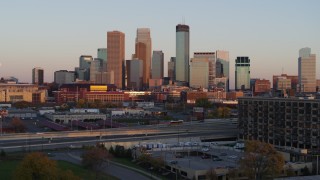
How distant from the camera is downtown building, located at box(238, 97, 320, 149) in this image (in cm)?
5253

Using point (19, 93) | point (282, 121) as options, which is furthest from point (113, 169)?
point (19, 93)

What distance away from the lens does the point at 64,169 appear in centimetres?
3681

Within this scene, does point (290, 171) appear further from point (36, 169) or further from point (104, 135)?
point (104, 135)

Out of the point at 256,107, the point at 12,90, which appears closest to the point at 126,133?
the point at 256,107

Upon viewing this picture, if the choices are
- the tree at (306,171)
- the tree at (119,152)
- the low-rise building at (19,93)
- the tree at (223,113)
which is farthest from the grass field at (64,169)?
the low-rise building at (19,93)

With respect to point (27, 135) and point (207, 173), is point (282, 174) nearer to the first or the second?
point (207, 173)

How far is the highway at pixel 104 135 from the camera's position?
53247 millimetres

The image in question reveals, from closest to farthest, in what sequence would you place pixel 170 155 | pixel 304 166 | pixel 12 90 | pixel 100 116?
1. pixel 304 166
2. pixel 170 155
3. pixel 100 116
4. pixel 12 90

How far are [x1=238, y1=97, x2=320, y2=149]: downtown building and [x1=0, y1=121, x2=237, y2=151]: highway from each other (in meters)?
5.40

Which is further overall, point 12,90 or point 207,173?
point 12,90

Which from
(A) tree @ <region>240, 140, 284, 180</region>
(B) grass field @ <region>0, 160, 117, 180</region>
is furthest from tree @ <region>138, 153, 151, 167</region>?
(A) tree @ <region>240, 140, 284, 180</region>

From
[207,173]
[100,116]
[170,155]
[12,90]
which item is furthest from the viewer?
[12,90]

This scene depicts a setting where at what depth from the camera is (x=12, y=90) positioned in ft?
509

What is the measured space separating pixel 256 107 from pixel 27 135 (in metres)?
27.3
